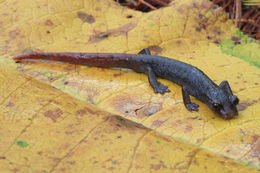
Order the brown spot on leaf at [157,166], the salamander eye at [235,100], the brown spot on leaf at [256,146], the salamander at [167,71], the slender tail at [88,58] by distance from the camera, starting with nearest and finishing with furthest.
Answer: the brown spot on leaf at [157,166]
the brown spot on leaf at [256,146]
the salamander eye at [235,100]
the salamander at [167,71]
the slender tail at [88,58]

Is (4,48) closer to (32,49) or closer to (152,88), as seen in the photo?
(32,49)

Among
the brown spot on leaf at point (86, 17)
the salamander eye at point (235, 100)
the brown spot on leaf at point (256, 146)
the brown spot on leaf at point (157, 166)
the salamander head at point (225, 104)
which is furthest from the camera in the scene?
the brown spot on leaf at point (86, 17)

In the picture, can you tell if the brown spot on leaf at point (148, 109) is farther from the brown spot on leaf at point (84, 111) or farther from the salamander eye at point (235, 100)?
the salamander eye at point (235, 100)

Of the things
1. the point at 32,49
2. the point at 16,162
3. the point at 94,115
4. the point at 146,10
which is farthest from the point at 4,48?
the point at 146,10

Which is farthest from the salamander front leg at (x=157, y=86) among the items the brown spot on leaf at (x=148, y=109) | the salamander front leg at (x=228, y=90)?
the salamander front leg at (x=228, y=90)

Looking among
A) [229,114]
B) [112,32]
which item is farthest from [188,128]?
[112,32]

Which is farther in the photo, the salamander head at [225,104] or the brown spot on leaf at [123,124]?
the salamander head at [225,104]

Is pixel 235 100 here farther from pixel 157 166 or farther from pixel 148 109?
pixel 157 166

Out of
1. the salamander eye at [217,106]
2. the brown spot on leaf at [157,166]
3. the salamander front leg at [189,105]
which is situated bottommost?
the salamander eye at [217,106]
